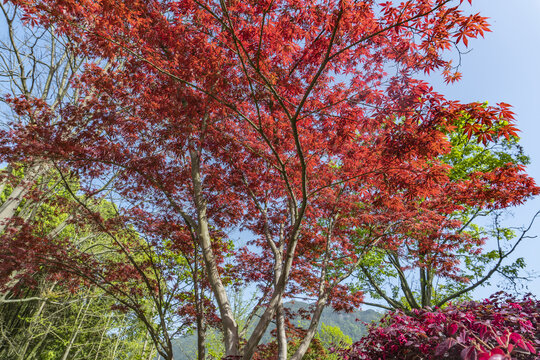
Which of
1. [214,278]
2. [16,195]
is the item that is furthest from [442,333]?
[16,195]

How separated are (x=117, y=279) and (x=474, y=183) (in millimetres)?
6667

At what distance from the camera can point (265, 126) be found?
4.94m

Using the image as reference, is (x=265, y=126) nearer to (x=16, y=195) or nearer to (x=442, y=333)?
(x=442, y=333)

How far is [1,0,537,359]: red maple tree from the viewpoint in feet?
10.3

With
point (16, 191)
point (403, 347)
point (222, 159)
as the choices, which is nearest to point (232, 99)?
point (222, 159)

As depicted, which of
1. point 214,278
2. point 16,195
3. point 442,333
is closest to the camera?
point 442,333

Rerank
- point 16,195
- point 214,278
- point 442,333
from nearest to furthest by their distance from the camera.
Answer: point 442,333
point 214,278
point 16,195

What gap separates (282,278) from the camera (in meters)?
3.56

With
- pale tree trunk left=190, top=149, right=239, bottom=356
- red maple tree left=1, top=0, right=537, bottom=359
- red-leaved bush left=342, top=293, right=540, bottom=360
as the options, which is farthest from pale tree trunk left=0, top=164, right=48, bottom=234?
red-leaved bush left=342, top=293, right=540, bottom=360

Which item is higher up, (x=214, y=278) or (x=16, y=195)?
(x=16, y=195)

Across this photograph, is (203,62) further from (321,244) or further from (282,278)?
(321,244)

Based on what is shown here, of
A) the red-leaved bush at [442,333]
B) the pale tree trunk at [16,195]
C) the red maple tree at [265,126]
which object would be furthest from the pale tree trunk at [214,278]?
the pale tree trunk at [16,195]

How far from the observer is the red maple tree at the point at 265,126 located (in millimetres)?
3141

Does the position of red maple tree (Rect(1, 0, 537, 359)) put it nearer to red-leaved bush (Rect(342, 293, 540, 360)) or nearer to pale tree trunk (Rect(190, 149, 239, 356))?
pale tree trunk (Rect(190, 149, 239, 356))
